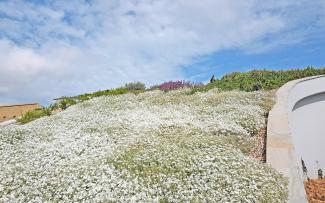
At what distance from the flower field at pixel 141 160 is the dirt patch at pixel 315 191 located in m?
1.95

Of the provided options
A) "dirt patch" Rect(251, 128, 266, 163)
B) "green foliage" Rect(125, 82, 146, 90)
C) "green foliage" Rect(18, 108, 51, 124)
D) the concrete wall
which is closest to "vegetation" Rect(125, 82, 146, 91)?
"green foliage" Rect(125, 82, 146, 90)

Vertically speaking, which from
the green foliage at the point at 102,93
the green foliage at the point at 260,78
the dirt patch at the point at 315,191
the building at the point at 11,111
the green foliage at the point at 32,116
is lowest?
the dirt patch at the point at 315,191

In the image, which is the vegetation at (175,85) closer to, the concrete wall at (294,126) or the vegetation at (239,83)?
the vegetation at (239,83)

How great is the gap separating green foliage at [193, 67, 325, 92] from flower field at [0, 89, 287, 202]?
5325 mm

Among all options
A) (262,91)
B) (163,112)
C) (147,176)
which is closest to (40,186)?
(147,176)

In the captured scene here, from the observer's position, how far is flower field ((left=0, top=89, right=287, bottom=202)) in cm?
793

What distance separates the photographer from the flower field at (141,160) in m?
7.93

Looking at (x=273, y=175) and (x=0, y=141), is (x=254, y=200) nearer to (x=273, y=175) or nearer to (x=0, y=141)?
(x=273, y=175)

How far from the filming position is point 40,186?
8.46 metres

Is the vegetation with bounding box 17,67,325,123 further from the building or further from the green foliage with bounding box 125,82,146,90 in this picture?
the building

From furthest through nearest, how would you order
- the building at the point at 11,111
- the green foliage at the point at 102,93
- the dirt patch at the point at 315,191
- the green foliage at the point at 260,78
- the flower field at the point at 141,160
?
the building at the point at 11,111 → the green foliage at the point at 102,93 → the green foliage at the point at 260,78 → the dirt patch at the point at 315,191 → the flower field at the point at 141,160

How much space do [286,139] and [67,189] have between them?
217 inches

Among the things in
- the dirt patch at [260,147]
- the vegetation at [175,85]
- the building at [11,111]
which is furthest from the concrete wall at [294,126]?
the building at [11,111]

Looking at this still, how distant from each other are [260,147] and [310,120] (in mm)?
7798
